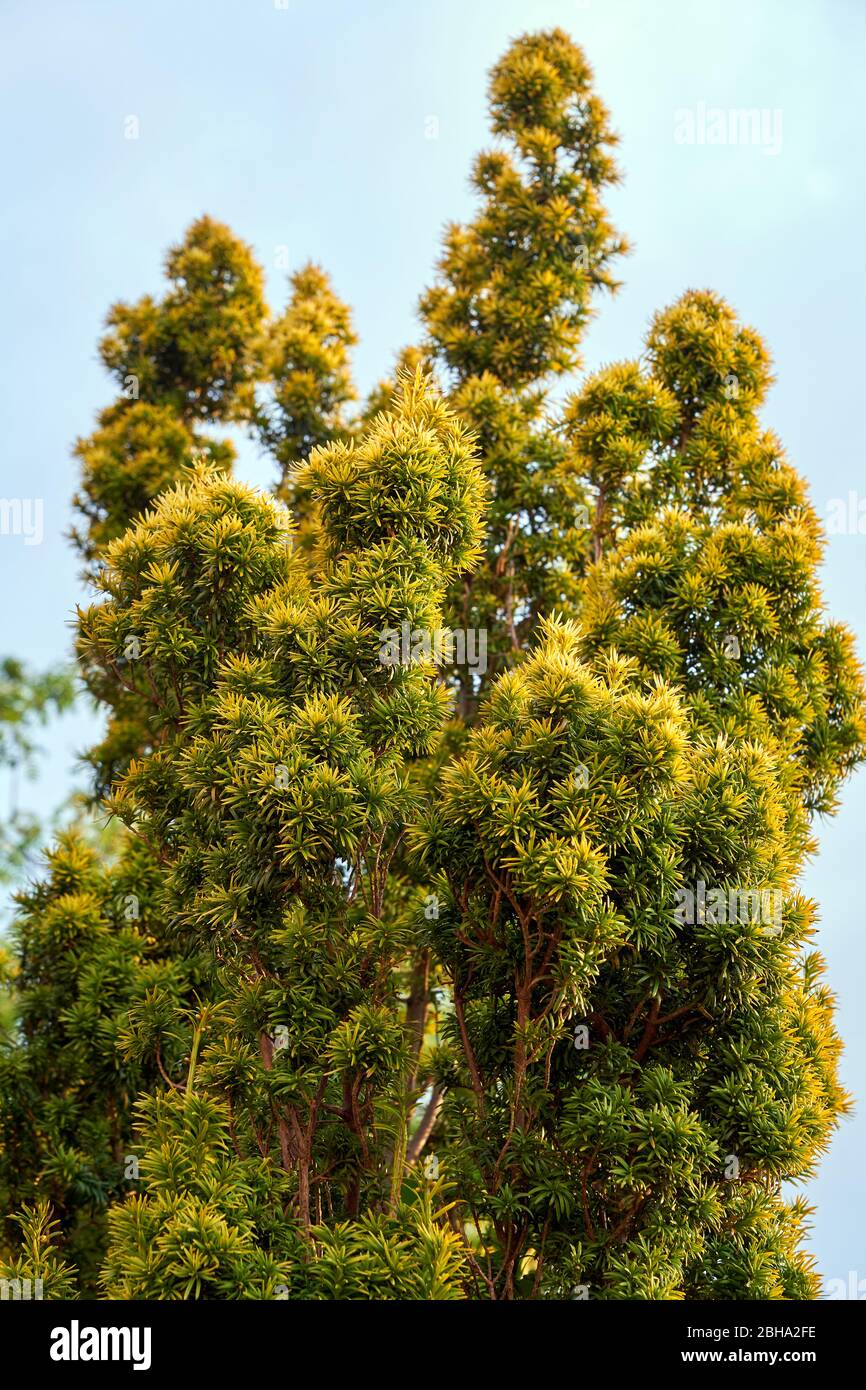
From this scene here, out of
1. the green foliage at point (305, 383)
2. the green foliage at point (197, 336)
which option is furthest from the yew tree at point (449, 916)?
the green foliage at point (197, 336)

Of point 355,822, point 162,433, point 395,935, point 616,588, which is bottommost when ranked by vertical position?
point 395,935

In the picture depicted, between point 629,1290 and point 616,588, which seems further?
point 616,588

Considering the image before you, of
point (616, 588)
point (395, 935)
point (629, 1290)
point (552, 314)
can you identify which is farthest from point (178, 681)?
point (552, 314)

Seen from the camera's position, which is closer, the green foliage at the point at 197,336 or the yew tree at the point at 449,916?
the yew tree at the point at 449,916

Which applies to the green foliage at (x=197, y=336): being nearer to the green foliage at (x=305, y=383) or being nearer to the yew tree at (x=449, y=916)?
the green foliage at (x=305, y=383)

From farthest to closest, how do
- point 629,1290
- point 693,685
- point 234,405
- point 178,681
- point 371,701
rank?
point 234,405
point 693,685
point 178,681
point 371,701
point 629,1290

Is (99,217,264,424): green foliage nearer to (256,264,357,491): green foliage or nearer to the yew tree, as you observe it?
(256,264,357,491): green foliage

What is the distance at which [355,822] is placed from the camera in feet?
15.0

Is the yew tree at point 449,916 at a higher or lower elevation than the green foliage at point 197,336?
lower

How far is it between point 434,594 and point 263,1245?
98.1 inches

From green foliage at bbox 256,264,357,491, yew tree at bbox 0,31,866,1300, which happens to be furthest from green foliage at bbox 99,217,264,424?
yew tree at bbox 0,31,866,1300

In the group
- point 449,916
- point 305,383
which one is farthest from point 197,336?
point 449,916

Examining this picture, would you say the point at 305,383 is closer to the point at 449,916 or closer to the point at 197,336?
the point at 197,336

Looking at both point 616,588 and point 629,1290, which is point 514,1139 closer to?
point 629,1290
